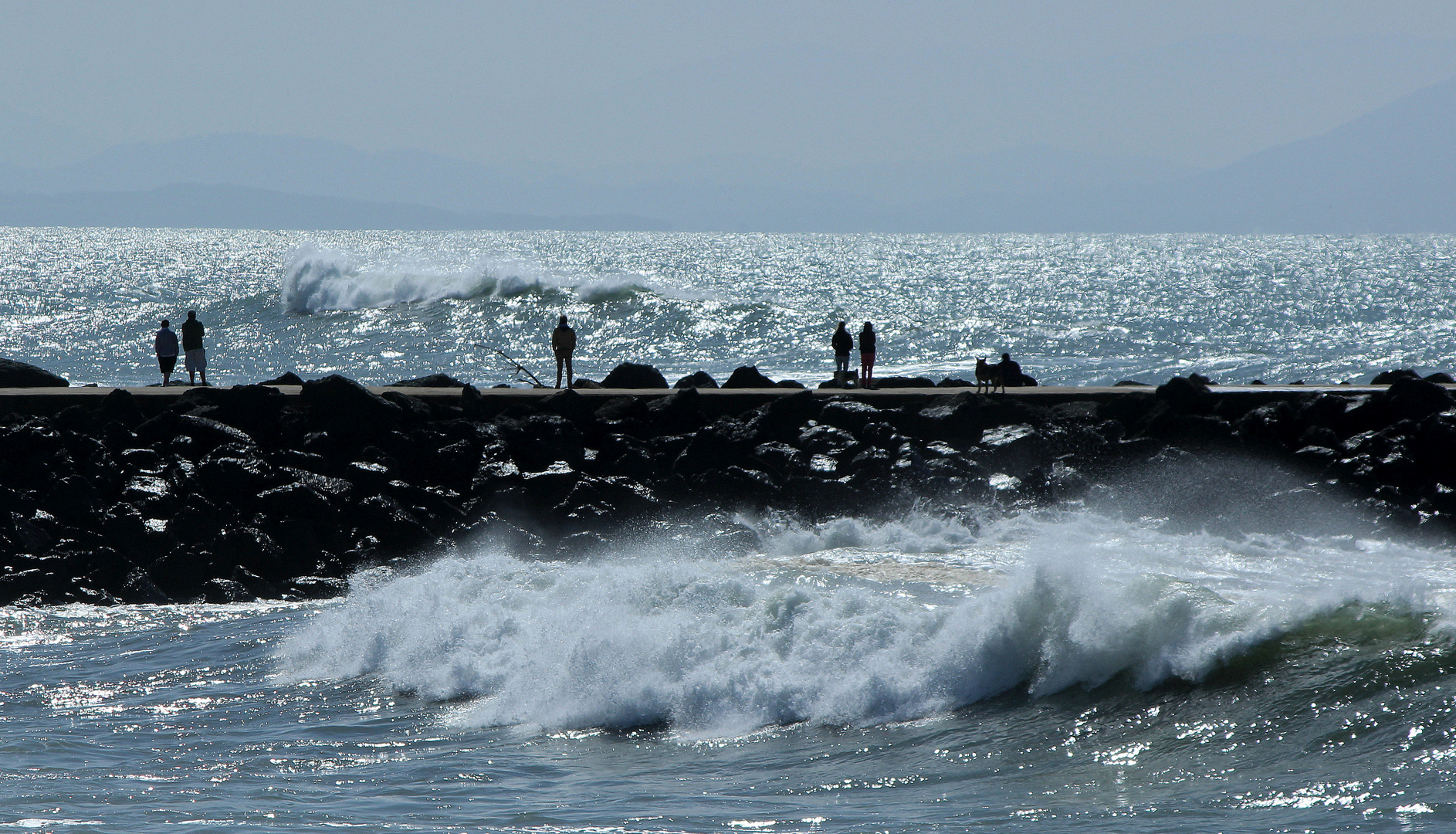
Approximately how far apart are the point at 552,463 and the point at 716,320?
111ft

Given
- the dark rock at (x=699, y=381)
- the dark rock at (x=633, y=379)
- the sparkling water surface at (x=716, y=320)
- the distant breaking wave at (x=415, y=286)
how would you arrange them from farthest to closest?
the distant breaking wave at (x=415, y=286), the sparkling water surface at (x=716, y=320), the dark rock at (x=699, y=381), the dark rock at (x=633, y=379)

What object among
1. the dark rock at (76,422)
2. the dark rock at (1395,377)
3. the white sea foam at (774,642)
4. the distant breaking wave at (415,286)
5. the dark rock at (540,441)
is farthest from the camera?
the distant breaking wave at (415,286)

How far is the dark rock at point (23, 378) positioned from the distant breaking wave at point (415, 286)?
109 feet

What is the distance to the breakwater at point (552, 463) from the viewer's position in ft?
44.8

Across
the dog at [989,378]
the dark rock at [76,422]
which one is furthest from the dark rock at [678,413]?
the dark rock at [76,422]

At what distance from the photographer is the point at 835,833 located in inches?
259

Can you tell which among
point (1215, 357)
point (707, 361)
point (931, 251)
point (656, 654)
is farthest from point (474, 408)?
point (931, 251)

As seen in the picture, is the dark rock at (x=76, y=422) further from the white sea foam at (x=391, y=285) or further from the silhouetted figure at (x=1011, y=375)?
the white sea foam at (x=391, y=285)

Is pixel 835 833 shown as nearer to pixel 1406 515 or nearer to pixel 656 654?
pixel 656 654

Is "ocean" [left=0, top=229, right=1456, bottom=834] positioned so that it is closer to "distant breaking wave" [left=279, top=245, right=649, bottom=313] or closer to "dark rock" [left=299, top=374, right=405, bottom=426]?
"dark rock" [left=299, top=374, right=405, bottom=426]

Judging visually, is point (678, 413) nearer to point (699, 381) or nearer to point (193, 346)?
point (699, 381)

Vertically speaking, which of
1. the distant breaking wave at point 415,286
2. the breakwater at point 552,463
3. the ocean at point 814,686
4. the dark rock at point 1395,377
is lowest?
the ocean at point 814,686

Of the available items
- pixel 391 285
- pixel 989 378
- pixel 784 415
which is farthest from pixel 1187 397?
pixel 391 285

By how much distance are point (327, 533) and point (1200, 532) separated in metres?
9.12
